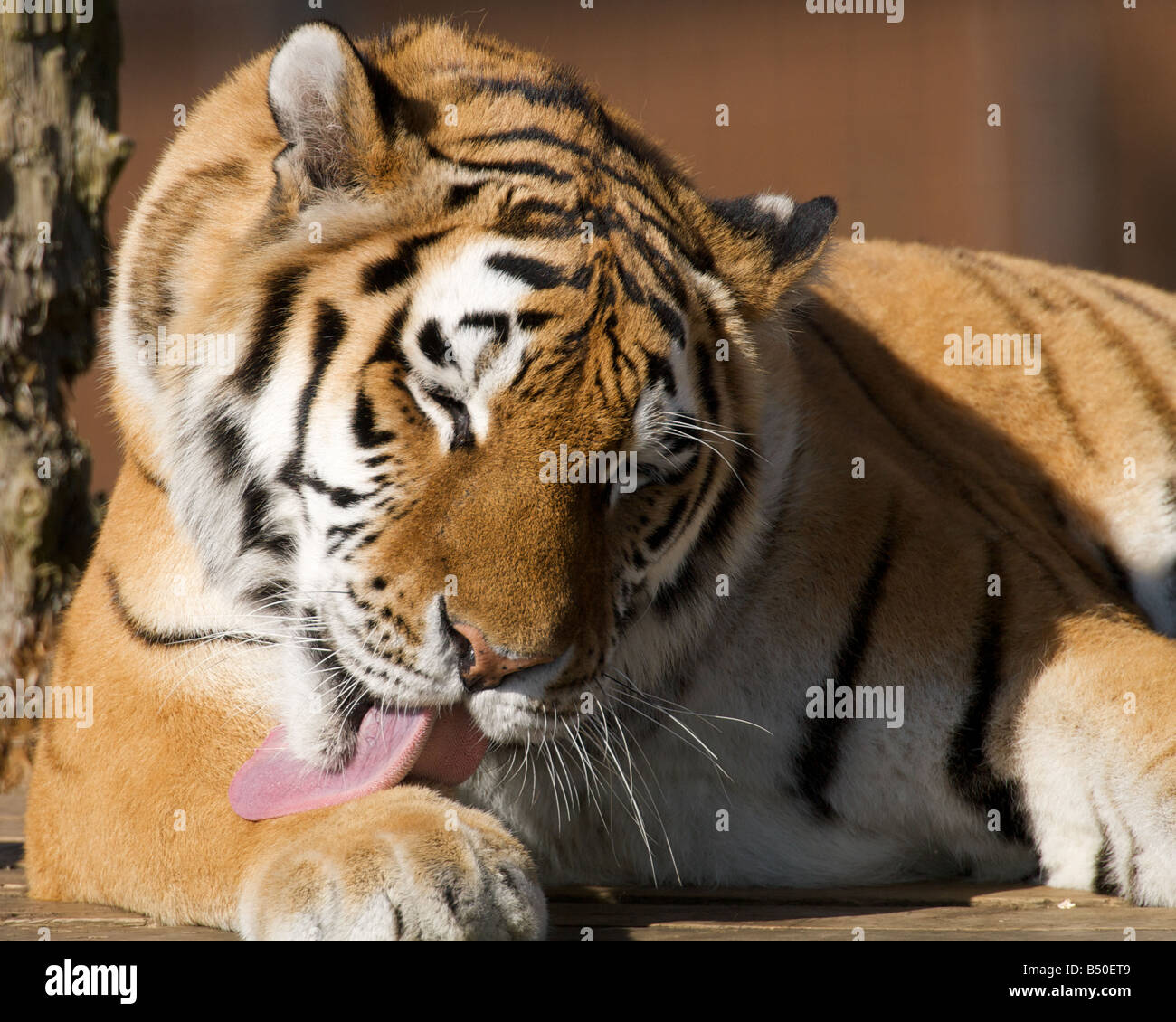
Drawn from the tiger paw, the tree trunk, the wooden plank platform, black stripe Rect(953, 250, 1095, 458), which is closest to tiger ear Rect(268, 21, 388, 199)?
the tiger paw

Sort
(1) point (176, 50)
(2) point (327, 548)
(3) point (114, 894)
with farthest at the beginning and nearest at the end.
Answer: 1. (1) point (176, 50)
2. (3) point (114, 894)
3. (2) point (327, 548)

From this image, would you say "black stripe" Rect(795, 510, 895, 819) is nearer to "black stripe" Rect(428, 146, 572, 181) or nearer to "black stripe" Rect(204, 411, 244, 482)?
"black stripe" Rect(428, 146, 572, 181)

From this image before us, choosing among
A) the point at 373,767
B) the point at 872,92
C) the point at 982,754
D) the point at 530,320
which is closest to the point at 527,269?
the point at 530,320

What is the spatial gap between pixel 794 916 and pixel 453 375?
797 millimetres

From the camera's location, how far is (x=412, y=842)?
153cm

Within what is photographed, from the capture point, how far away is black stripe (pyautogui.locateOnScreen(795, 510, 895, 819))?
204 centimetres

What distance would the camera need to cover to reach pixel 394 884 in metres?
1.49

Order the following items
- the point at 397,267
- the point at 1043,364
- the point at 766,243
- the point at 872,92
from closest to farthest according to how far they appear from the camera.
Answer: the point at 397,267, the point at 766,243, the point at 1043,364, the point at 872,92

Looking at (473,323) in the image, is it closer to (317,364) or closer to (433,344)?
(433,344)

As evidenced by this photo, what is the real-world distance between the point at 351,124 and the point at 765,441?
771 mm

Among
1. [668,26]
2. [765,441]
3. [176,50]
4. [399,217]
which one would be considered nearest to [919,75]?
[668,26]

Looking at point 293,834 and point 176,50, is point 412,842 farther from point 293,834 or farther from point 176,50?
point 176,50

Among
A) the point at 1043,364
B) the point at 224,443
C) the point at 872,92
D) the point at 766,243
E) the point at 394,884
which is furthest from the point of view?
the point at 872,92

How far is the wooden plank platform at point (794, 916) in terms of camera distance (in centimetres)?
164
